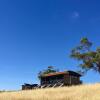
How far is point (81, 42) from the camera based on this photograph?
206ft

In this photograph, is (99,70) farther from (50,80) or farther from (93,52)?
(50,80)

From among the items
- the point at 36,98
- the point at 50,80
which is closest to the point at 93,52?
the point at 50,80

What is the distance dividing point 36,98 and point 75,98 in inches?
131

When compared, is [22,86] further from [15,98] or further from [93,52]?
[15,98]

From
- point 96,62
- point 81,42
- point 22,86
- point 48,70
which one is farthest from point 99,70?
point 48,70

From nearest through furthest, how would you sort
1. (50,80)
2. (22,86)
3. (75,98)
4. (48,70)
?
(75,98)
(22,86)
(50,80)
(48,70)

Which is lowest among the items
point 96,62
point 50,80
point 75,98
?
point 75,98

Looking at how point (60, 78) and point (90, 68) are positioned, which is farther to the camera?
point (90, 68)

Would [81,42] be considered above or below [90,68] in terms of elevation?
above

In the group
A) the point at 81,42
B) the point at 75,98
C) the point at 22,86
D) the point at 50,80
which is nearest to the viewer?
the point at 75,98

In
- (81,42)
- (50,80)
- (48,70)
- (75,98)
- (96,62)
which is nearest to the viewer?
(75,98)

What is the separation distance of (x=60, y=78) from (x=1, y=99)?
25231mm

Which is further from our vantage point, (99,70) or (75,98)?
(99,70)

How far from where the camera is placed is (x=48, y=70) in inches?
3132
